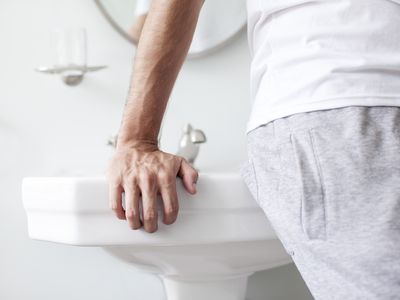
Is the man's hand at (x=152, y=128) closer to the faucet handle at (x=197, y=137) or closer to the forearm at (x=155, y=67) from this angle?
the forearm at (x=155, y=67)

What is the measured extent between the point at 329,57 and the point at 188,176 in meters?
0.23

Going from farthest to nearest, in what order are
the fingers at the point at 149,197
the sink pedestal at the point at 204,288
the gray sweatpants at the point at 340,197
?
the sink pedestal at the point at 204,288 → the fingers at the point at 149,197 → the gray sweatpants at the point at 340,197

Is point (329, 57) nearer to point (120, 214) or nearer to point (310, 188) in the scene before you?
point (310, 188)

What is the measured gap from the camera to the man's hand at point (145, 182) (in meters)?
0.79

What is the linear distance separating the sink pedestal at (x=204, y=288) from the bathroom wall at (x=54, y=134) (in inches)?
17.8

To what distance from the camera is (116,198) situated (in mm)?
809

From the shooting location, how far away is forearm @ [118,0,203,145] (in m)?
0.86

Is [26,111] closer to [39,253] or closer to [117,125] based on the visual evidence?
[117,125]

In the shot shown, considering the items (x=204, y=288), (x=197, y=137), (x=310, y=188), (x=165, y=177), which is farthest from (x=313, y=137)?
(x=197, y=137)

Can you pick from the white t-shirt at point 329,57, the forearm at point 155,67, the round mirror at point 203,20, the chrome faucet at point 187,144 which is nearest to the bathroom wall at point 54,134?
the round mirror at point 203,20

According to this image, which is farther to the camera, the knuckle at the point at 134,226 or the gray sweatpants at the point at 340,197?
the knuckle at the point at 134,226

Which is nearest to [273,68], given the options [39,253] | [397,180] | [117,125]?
[397,180]

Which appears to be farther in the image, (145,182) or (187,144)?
(187,144)

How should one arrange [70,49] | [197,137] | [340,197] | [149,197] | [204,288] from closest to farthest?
[340,197]
[149,197]
[204,288]
[197,137]
[70,49]
